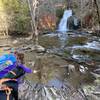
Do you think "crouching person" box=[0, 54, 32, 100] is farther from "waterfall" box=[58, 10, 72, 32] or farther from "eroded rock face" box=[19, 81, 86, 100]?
"waterfall" box=[58, 10, 72, 32]

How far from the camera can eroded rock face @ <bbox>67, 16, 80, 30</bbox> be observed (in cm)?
1955

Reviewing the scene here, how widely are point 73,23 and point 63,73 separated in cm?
1216

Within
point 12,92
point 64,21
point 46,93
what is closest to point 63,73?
point 46,93

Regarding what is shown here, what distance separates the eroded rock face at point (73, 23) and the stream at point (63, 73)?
644cm

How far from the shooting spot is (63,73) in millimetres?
7879

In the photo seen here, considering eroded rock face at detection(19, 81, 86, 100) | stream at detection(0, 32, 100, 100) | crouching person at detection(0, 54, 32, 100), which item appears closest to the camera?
crouching person at detection(0, 54, 32, 100)

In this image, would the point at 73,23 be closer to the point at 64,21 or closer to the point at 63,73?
the point at 64,21

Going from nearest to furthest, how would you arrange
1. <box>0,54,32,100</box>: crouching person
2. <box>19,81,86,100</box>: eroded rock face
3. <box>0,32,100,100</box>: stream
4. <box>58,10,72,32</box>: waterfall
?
<box>0,54,32,100</box>: crouching person < <box>19,81,86,100</box>: eroded rock face < <box>0,32,100,100</box>: stream < <box>58,10,72,32</box>: waterfall

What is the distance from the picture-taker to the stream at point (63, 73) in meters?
6.16

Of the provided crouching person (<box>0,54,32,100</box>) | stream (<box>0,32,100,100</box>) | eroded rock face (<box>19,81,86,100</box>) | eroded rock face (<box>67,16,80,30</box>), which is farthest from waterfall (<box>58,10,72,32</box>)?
crouching person (<box>0,54,32,100</box>)

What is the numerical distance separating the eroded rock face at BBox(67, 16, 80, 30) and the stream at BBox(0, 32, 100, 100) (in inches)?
254

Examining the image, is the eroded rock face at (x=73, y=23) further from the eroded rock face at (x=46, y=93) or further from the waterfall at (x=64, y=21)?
the eroded rock face at (x=46, y=93)

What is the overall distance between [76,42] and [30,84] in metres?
7.49

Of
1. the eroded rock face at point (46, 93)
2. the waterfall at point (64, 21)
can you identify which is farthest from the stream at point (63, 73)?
the waterfall at point (64, 21)
